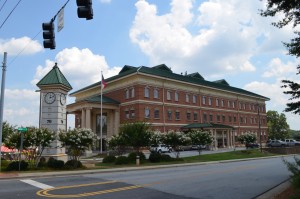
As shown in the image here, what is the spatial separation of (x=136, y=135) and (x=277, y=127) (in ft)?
304

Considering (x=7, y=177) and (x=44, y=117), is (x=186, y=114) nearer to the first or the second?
(x=44, y=117)

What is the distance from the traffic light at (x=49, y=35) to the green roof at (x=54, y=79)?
20.7m

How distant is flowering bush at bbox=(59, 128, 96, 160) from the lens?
87.0ft

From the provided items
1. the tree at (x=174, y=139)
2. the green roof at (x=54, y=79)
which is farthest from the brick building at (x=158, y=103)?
the green roof at (x=54, y=79)

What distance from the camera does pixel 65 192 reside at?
13141 mm

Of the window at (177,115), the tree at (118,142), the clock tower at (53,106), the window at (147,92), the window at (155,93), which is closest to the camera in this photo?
the clock tower at (53,106)

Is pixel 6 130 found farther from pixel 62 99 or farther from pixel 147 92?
pixel 147 92

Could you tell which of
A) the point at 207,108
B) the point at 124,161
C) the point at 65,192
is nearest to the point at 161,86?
the point at 207,108

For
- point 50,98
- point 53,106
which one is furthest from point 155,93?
point 53,106

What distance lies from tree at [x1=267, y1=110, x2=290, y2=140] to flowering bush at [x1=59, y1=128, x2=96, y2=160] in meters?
96.7

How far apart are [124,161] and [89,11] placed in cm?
2491

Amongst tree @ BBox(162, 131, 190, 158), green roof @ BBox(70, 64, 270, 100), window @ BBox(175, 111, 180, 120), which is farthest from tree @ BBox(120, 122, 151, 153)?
window @ BBox(175, 111, 180, 120)

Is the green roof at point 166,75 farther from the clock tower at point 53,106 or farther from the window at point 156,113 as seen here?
the clock tower at point 53,106

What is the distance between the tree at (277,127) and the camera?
111875 millimetres
